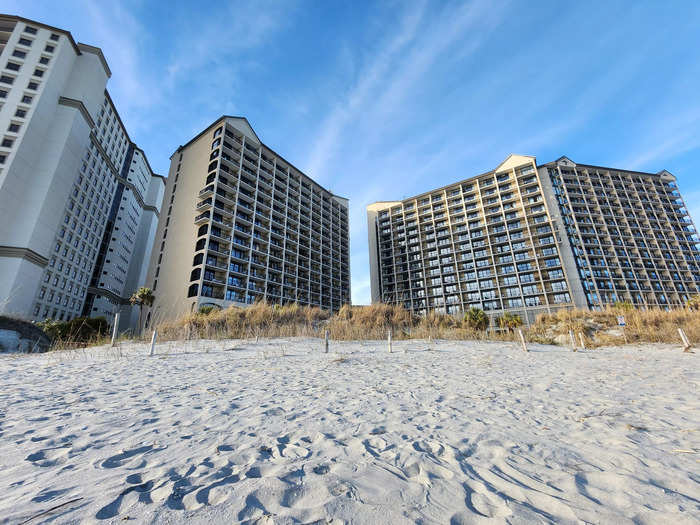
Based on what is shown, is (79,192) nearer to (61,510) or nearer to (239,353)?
(239,353)

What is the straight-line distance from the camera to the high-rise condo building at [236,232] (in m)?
40.2

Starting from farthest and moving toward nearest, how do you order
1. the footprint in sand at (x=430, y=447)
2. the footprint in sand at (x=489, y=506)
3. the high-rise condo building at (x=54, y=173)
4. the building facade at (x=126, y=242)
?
the building facade at (x=126, y=242), the high-rise condo building at (x=54, y=173), the footprint in sand at (x=430, y=447), the footprint in sand at (x=489, y=506)

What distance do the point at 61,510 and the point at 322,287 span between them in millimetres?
56896

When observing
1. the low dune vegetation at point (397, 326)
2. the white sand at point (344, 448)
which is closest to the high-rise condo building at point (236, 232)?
the low dune vegetation at point (397, 326)

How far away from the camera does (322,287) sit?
2299 inches

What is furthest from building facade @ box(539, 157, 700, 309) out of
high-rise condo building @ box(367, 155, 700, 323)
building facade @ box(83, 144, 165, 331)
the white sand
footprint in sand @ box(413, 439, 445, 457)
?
building facade @ box(83, 144, 165, 331)

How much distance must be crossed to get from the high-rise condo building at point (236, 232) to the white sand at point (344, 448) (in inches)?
1253

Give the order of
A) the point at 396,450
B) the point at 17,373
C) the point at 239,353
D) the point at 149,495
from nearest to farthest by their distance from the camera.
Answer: the point at 149,495
the point at 396,450
the point at 17,373
the point at 239,353

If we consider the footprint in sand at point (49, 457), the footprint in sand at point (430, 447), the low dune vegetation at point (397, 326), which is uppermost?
the low dune vegetation at point (397, 326)

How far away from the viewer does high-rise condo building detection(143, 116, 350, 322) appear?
1583 inches

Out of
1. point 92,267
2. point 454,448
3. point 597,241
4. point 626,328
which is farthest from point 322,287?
point 454,448

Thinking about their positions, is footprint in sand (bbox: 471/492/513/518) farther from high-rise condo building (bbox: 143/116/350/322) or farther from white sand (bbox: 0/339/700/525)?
high-rise condo building (bbox: 143/116/350/322)

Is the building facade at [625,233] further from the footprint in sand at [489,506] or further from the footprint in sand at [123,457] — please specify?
the footprint in sand at [123,457]

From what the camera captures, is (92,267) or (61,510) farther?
(92,267)
